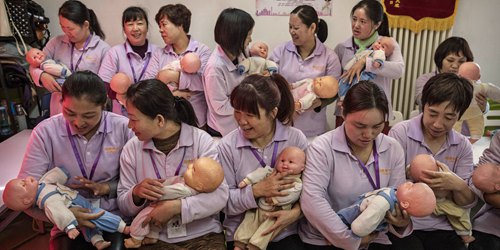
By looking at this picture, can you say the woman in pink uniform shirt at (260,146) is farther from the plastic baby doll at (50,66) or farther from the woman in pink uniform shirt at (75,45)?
the woman in pink uniform shirt at (75,45)

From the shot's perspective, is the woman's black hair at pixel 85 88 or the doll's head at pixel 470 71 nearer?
the woman's black hair at pixel 85 88

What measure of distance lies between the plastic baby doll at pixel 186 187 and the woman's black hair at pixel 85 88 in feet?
1.76

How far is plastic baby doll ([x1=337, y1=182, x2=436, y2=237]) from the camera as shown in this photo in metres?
1.77

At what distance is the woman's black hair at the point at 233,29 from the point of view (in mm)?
2793

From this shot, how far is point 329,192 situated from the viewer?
201 cm

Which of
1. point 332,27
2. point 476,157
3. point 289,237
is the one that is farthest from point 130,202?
point 332,27

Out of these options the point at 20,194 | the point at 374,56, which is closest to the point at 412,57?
the point at 374,56

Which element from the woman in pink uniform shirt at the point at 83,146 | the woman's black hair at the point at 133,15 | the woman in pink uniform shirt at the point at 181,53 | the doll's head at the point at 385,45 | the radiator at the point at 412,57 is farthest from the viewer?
the radiator at the point at 412,57

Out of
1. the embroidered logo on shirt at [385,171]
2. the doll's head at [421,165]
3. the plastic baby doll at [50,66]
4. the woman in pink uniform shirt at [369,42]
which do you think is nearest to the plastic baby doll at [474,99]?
the woman in pink uniform shirt at [369,42]

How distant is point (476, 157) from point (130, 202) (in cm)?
246

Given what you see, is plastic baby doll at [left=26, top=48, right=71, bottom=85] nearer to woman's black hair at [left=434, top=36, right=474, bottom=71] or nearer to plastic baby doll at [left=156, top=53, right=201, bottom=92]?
plastic baby doll at [left=156, top=53, right=201, bottom=92]

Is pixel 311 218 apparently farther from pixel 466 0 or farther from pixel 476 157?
pixel 466 0

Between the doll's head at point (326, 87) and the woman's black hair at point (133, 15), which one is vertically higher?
the woman's black hair at point (133, 15)

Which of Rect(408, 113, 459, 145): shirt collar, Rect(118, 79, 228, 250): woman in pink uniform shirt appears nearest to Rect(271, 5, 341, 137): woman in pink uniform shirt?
Rect(408, 113, 459, 145): shirt collar
